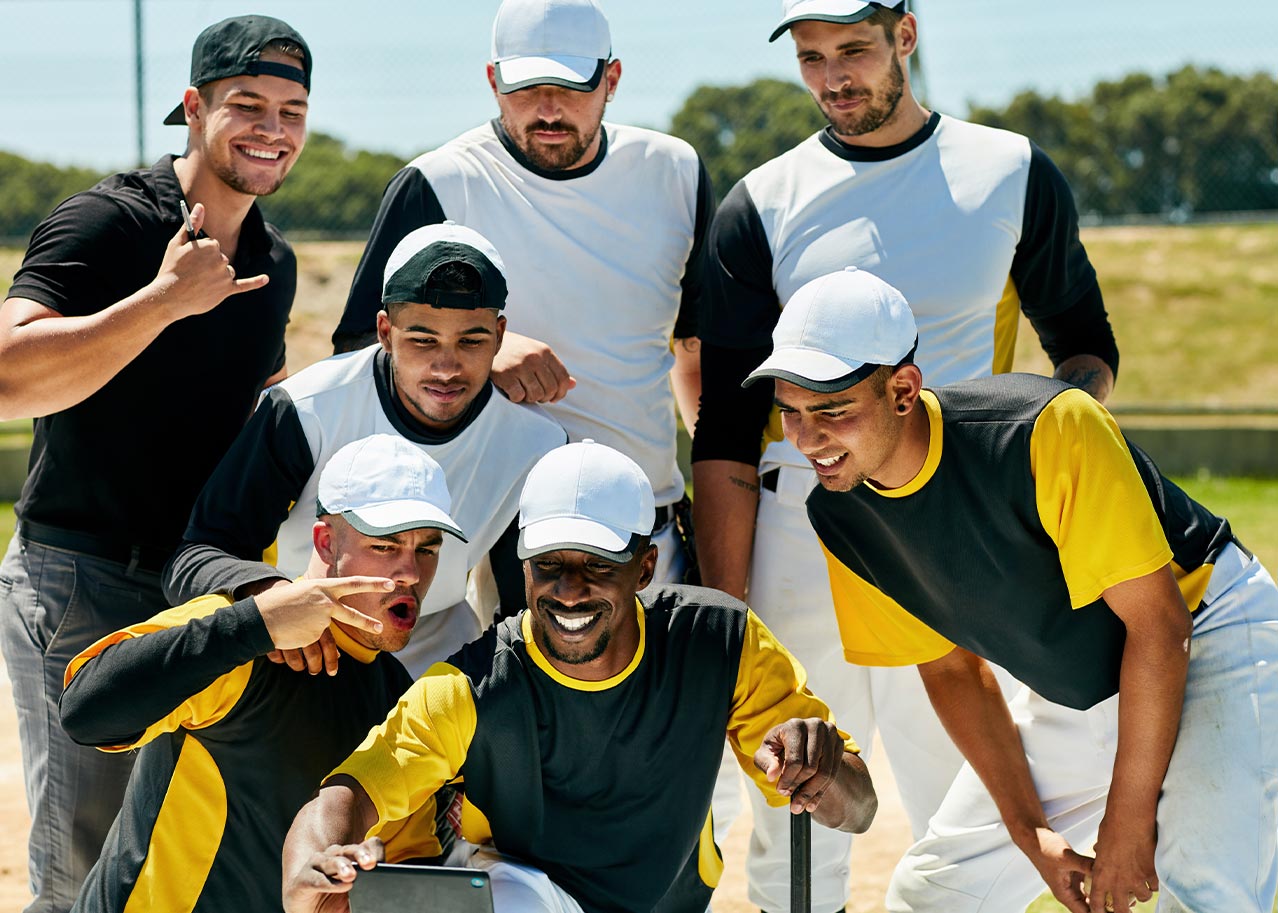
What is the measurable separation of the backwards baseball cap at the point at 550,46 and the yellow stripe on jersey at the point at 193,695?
1.58m

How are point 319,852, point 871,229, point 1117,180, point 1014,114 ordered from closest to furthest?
point 319,852 < point 871,229 < point 1117,180 < point 1014,114

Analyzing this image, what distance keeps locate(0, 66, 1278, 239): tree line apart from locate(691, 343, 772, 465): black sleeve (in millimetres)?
7709

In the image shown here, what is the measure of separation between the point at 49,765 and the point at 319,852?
4.04ft

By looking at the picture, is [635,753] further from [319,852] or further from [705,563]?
[705,563]

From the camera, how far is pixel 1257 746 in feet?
10.1

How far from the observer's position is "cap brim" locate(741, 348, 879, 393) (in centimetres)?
300

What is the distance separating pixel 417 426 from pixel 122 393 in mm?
810

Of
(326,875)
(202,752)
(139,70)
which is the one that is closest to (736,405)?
(202,752)

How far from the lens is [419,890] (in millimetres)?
2711

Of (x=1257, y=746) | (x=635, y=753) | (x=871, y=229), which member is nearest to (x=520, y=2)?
(x=871, y=229)

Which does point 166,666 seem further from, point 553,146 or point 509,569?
point 553,146

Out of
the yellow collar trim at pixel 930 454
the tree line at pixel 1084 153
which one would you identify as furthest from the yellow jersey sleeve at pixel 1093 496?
the tree line at pixel 1084 153

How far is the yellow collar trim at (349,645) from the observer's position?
125 inches

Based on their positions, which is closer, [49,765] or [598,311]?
[49,765]
